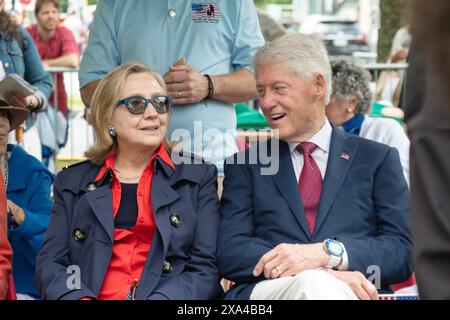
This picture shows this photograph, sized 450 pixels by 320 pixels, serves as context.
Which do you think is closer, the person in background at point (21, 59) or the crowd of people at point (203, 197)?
the crowd of people at point (203, 197)

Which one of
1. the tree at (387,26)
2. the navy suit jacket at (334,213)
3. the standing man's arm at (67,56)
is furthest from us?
the tree at (387,26)

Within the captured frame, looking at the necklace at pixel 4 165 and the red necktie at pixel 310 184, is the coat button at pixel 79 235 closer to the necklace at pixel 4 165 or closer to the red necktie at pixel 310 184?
the necklace at pixel 4 165

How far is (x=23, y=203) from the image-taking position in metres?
4.76

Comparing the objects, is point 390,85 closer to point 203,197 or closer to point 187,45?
point 187,45

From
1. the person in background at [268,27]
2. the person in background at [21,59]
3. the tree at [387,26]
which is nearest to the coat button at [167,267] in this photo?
the person in background at [21,59]

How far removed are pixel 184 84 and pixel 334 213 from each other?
42.6 inches

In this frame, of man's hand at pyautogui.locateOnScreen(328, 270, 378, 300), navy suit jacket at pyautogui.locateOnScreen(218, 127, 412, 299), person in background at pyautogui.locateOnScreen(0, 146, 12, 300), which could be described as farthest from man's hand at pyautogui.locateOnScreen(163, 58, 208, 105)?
man's hand at pyautogui.locateOnScreen(328, 270, 378, 300)

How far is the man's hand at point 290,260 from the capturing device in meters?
3.73

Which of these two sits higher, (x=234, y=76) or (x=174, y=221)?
(x=234, y=76)

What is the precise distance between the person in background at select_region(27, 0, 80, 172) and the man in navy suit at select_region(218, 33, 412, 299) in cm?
452

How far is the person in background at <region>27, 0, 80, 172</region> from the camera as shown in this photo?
850 centimetres

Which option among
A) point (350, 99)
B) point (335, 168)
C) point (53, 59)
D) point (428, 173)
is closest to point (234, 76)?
point (335, 168)

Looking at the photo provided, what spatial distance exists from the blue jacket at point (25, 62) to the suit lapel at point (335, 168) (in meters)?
2.84

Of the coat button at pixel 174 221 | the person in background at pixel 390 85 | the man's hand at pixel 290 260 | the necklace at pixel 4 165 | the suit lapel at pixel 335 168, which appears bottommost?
the person in background at pixel 390 85
